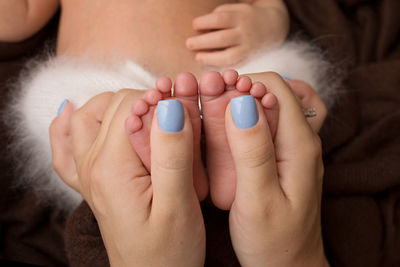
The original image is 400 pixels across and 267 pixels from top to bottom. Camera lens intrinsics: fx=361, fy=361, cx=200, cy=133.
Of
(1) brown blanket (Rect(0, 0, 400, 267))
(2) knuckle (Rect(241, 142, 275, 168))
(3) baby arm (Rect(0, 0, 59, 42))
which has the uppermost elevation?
(3) baby arm (Rect(0, 0, 59, 42))

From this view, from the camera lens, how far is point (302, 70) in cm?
83

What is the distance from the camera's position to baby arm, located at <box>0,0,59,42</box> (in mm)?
871

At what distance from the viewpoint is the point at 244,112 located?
1.68 ft

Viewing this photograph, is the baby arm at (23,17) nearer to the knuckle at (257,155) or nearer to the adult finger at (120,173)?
the adult finger at (120,173)

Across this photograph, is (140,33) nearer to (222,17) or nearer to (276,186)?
(222,17)

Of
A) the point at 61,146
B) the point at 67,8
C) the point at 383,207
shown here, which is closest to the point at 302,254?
the point at 383,207

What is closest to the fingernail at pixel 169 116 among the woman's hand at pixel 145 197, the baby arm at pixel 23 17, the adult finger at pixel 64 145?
the woman's hand at pixel 145 197

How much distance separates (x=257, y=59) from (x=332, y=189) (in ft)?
1.08

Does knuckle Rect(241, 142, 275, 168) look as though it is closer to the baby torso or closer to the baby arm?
the baby torso

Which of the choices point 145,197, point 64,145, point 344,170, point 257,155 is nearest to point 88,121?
point 64,145

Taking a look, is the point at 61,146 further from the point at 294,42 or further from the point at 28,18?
the point at 294,42

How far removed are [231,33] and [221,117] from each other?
0.34 metres

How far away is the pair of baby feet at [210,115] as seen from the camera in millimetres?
521

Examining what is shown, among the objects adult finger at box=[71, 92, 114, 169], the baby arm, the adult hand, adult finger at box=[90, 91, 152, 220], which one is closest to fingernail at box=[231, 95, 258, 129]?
the adult hand
